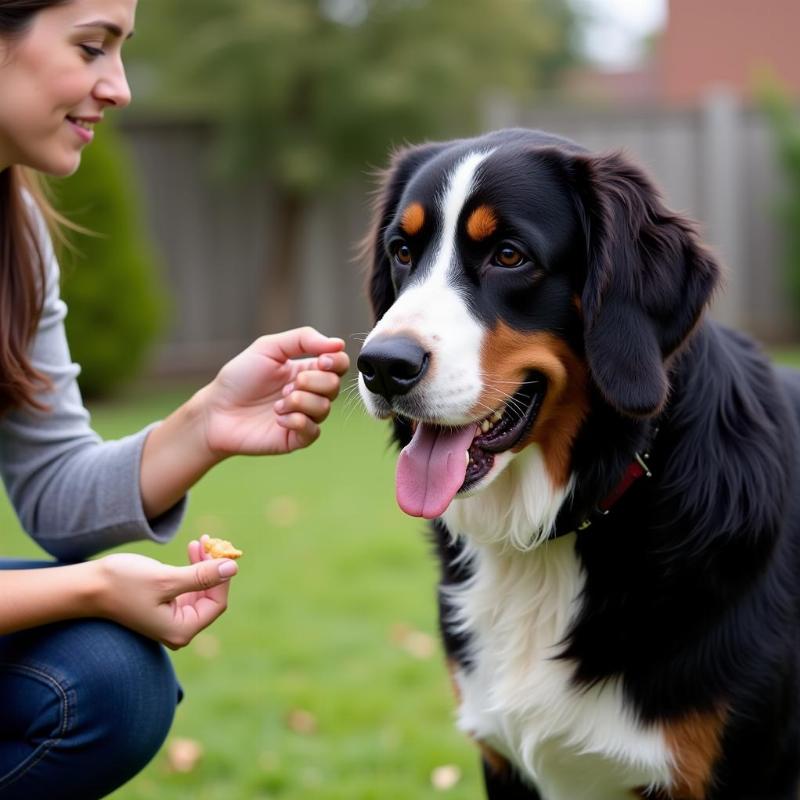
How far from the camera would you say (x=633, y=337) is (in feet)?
7.30

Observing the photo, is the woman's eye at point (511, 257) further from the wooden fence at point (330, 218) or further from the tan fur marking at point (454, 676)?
the wooden fence at point (330, 218)

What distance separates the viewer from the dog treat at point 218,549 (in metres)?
2.29

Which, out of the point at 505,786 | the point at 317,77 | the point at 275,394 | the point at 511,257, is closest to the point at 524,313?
the point at 511,257

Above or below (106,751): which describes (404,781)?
below

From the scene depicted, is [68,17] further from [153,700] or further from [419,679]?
[419,679]

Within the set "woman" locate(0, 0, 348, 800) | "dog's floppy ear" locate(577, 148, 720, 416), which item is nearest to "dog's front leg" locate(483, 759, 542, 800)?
"woman" locate(0, 0, 348, 800)

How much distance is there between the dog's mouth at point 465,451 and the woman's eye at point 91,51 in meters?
0.99

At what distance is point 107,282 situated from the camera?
9906 millimetres

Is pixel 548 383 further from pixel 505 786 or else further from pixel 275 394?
pixel 505 786

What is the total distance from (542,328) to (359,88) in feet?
31.0

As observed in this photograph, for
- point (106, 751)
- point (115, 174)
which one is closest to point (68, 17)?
point (106, 751)

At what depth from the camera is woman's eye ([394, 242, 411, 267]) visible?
8.25ft

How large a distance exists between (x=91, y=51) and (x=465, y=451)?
110 cm

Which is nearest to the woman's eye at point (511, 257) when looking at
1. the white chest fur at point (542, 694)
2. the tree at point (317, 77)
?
the white chest fur at point (542, 694)
